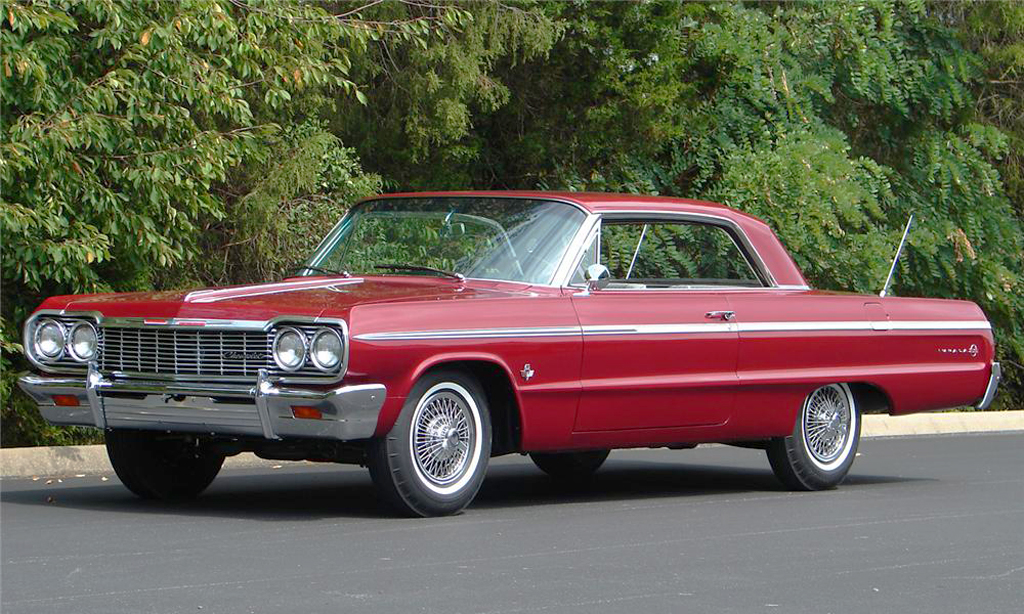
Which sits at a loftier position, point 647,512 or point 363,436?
point 363,436

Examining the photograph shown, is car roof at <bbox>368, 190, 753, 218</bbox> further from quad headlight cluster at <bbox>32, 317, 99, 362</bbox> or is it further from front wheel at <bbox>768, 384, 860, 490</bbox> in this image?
quad headlight cluster at <bbox>32, 317, 99, 362</bbox>

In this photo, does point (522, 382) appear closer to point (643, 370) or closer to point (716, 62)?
point (643, 370)

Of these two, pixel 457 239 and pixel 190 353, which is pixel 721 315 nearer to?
pixel 457 239

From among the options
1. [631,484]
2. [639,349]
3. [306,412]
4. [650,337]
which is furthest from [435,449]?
[631,484]

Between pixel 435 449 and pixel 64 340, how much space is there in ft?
6.45

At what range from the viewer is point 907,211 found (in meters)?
19.7

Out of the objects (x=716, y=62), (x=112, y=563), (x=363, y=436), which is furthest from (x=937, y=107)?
(x=112, y=563)

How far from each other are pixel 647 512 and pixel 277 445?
77.1 inches

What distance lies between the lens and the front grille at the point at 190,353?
307 inches

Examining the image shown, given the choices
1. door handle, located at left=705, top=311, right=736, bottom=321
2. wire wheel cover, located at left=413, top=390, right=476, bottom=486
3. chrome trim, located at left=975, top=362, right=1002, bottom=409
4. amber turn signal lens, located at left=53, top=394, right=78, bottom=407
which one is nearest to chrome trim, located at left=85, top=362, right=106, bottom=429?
amber turn signal lens, located at left=53, top=394, right=78, bottom=407

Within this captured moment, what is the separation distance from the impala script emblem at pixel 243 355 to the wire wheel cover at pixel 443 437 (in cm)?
79

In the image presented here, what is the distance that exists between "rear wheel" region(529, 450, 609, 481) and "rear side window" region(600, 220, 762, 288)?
1.42m

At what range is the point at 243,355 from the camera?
25.8 feet

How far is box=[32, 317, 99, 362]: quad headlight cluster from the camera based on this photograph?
839 cm
